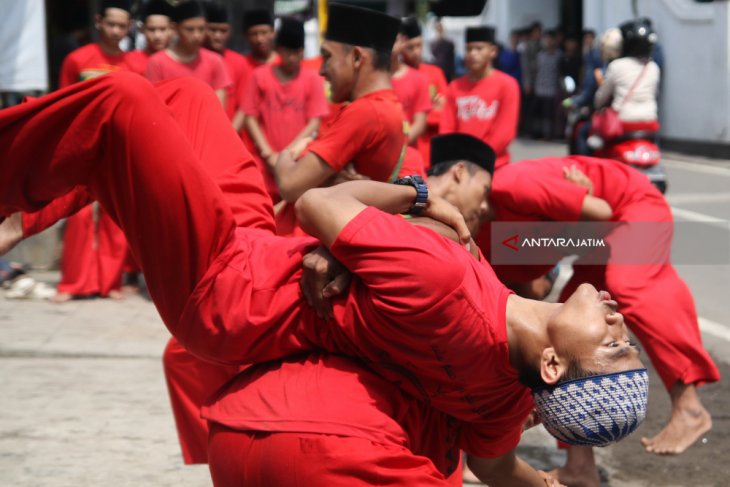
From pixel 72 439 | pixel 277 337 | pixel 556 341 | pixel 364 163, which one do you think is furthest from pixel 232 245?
pixel 72 439

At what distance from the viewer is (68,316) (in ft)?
24.5

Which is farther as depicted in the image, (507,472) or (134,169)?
(507,472)

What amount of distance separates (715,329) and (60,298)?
3.94 meters

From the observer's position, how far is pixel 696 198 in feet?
38.8

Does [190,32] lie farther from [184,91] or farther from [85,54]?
[184,91]

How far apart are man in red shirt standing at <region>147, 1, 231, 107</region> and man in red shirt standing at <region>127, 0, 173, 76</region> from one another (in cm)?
41

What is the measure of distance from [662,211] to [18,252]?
5.16 m

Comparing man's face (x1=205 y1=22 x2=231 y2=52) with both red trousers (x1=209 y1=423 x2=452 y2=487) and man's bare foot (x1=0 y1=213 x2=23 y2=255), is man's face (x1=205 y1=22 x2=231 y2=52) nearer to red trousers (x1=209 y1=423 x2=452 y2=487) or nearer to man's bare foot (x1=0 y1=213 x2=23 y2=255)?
man's bare foot (x1=0 y1=213 x2=23 y2=255)

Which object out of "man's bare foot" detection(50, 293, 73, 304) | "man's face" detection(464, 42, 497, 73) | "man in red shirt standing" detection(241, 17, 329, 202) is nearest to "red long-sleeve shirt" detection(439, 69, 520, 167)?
"man's face" detection(464, 42, 497, 73)

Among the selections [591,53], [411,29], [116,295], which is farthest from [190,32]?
[591,53]

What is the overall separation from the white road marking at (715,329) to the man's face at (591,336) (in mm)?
3994

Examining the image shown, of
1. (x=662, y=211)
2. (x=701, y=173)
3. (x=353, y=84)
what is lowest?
(x=701, y=173)

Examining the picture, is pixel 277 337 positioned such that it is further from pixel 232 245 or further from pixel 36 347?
pixel 36 347

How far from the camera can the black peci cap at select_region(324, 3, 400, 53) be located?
4727 millimetres
